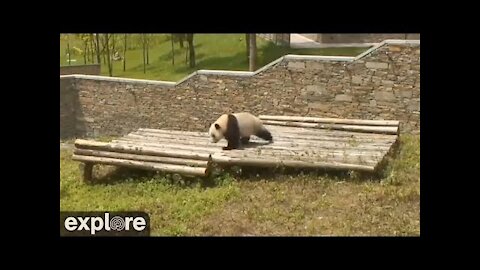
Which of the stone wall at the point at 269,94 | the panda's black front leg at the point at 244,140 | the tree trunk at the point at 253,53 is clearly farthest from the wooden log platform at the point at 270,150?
the tree trunk at the point at 253,53

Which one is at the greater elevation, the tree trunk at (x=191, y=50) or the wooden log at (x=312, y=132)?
the tree trunk at (x=191, y=50)

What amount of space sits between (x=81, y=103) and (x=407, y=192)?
7.33 metres

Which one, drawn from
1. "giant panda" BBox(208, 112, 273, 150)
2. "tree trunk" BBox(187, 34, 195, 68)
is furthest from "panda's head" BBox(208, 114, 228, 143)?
"tree trunk" BBox(187, 34, 195, 68)

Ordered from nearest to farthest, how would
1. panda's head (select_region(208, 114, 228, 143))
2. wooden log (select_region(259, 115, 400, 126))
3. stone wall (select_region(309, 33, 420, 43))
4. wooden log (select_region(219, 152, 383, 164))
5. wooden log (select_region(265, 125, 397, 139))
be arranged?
wooden log (select_region(219, 152, 383, 164)) < panda's head (select_region(208, 114, 228, 143)) < wooden log (select_region(265, 125, 397, 139)) < wooden log (select_region(259, 115, 400, 126)) < stone wall (select_region(309, 33, 420, 43))

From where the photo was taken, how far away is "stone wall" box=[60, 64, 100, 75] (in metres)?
12.8

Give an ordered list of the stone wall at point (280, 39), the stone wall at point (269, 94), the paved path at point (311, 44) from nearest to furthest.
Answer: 1. the stone wall at point (280, 39)
2. the stone wall at point (269, 94)
3. the paved path at point (311, 44)

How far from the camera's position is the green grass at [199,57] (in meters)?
11.7

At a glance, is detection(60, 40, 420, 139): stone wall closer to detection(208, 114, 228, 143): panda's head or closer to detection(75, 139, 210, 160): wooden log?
detection(208, 114, 228, 143): panda's head

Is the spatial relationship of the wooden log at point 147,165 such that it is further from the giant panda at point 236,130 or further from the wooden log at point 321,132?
the wooden log at point 321,132

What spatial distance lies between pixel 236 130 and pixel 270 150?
0.63 metres

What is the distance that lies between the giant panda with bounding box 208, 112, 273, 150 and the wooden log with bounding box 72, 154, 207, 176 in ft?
3.17

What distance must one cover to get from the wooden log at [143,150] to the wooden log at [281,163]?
0.29 metres

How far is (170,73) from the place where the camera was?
12.7 m

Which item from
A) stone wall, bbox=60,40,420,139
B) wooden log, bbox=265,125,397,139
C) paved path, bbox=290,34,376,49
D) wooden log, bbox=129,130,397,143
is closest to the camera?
wooden log, bbox=129,130,397,143
